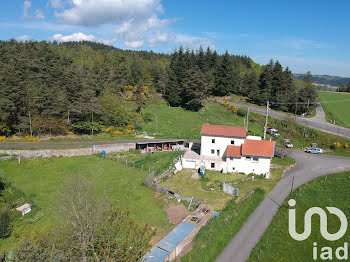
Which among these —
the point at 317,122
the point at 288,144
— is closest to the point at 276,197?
the point at 288,144

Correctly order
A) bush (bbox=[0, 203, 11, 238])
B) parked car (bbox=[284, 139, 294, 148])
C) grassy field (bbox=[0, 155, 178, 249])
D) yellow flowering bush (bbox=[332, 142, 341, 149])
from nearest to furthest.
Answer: bush (bbox=[0, 203, 11, 238]) → grassy field (bbox=[0, 155, 178, 249]) → yellow flowering bush (bbox=[332, 142, 341, 149]) → parked car (bbox=[284, 139, 294, 148])

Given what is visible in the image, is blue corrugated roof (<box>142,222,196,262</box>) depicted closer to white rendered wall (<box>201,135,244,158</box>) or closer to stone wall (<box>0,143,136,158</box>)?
white rendered wall (<box>201,135,244,158</box>)

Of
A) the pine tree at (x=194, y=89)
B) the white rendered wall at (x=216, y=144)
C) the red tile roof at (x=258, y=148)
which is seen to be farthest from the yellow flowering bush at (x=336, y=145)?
the pine tree at (x=194, y=89)

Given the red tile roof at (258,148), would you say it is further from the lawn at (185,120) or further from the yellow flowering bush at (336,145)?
the yellow flowering bush at (336,145)

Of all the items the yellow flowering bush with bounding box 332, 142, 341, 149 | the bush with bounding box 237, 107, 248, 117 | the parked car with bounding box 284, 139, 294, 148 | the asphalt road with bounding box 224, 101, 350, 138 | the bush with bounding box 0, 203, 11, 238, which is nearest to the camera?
the bush with bounding box 0, 203, 11, 238

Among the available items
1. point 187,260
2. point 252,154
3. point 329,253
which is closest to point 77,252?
point 187,260

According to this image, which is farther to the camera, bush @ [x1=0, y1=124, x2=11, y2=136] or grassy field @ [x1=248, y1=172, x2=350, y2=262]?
bush @ [x1=0, y1=124, x2=11, y2=136]

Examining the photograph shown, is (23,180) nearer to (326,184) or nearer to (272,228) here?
(272,228)

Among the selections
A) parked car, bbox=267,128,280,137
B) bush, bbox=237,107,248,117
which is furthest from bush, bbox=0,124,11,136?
bush, bbox=237,107,248,117

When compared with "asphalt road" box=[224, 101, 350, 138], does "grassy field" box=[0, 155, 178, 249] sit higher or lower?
lower
